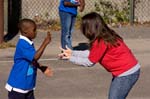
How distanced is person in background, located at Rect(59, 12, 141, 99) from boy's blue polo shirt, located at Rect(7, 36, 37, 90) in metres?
0.44

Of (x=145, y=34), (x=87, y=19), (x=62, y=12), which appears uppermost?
(x=87, y=19)

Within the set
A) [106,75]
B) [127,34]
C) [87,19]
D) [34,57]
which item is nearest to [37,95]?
[106,75]

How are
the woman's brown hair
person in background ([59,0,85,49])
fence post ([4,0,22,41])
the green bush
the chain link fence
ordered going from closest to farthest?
the woman's brown hair → person in background ([59,0,85,49]) → fence post ([4,0,22,41]) → the chain link fence → the green bush

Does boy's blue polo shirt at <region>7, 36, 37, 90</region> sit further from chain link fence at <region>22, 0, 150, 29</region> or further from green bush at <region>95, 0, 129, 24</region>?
green bush at <region>95, 0, 129, 24</region>

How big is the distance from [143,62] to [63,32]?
1575 mm

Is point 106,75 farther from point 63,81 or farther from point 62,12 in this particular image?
point 62,12

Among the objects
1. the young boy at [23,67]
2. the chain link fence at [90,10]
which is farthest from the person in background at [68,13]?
the young boy at [23,67]

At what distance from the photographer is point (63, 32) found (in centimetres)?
1042

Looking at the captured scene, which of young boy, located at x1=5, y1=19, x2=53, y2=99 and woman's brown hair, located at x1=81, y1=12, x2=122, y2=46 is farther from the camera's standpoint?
young boy, located at x1=5, y1=19, x2=53, y2=99

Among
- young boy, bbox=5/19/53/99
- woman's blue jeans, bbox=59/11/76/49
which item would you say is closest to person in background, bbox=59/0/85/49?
woman's blue jeans, bbox=59/11/76/49

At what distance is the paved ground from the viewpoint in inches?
324

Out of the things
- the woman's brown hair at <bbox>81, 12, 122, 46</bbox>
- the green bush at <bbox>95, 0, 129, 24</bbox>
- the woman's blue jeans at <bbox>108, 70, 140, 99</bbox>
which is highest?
the woman's brown hair at <bbox>81, 12, 122, 46</bbox>

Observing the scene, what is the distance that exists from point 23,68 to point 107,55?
36.7 inches

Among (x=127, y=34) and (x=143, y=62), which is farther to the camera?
(x=127, y=34)
